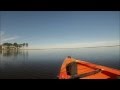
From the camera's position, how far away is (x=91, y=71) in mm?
4109

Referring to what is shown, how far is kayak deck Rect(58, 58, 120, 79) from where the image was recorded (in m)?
3.75

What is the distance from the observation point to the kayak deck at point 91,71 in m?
3.75
